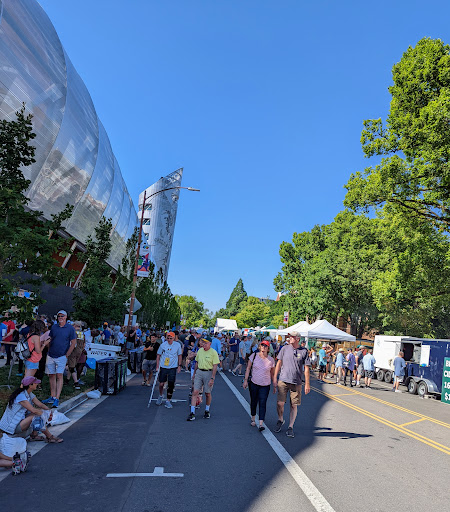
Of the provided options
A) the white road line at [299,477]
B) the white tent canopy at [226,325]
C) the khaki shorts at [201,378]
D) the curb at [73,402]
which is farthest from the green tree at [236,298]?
the white road line at [299,477]

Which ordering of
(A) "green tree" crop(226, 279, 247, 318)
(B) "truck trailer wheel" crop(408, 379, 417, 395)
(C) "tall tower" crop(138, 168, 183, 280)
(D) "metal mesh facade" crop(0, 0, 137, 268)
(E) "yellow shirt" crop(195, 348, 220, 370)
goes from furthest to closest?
1. (A) "green tree" crop(226, 279, 247, 318)
2. (C) "tall tower" crop(138, 168, 183, 280)
3. (D) "metal mesh facade" crop(0, 0, 137, 268)
4. (B) "truck trailer wheel" crop(408, 379, 417, 395)
5. (E) "yellow shirt" crop(195, 348, 220, 370)

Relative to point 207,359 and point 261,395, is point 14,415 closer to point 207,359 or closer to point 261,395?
point 207,359

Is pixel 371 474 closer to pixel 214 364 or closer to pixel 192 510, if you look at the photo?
pixel 192 510

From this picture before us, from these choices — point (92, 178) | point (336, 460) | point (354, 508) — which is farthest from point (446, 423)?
point (92, 178)

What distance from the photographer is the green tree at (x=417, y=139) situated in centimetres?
1831

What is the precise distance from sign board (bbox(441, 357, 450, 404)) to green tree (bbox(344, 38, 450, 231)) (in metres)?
7.03

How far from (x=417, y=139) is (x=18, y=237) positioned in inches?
704

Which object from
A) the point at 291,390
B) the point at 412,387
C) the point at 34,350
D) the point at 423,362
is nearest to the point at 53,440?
the point at 34,350

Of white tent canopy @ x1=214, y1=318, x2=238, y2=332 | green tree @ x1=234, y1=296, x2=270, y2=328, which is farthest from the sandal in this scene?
green tree @ x1=234, y1=296, x2=270, y2=328

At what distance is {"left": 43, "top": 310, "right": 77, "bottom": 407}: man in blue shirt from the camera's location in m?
8.68

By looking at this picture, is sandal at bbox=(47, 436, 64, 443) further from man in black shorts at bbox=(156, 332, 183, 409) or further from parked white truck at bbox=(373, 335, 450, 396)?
parked white truck at bbox=(373, 335, 450, 396)

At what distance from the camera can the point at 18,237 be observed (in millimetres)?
7332

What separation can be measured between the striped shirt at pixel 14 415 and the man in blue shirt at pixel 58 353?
3.19 m

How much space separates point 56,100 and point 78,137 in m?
3.70
